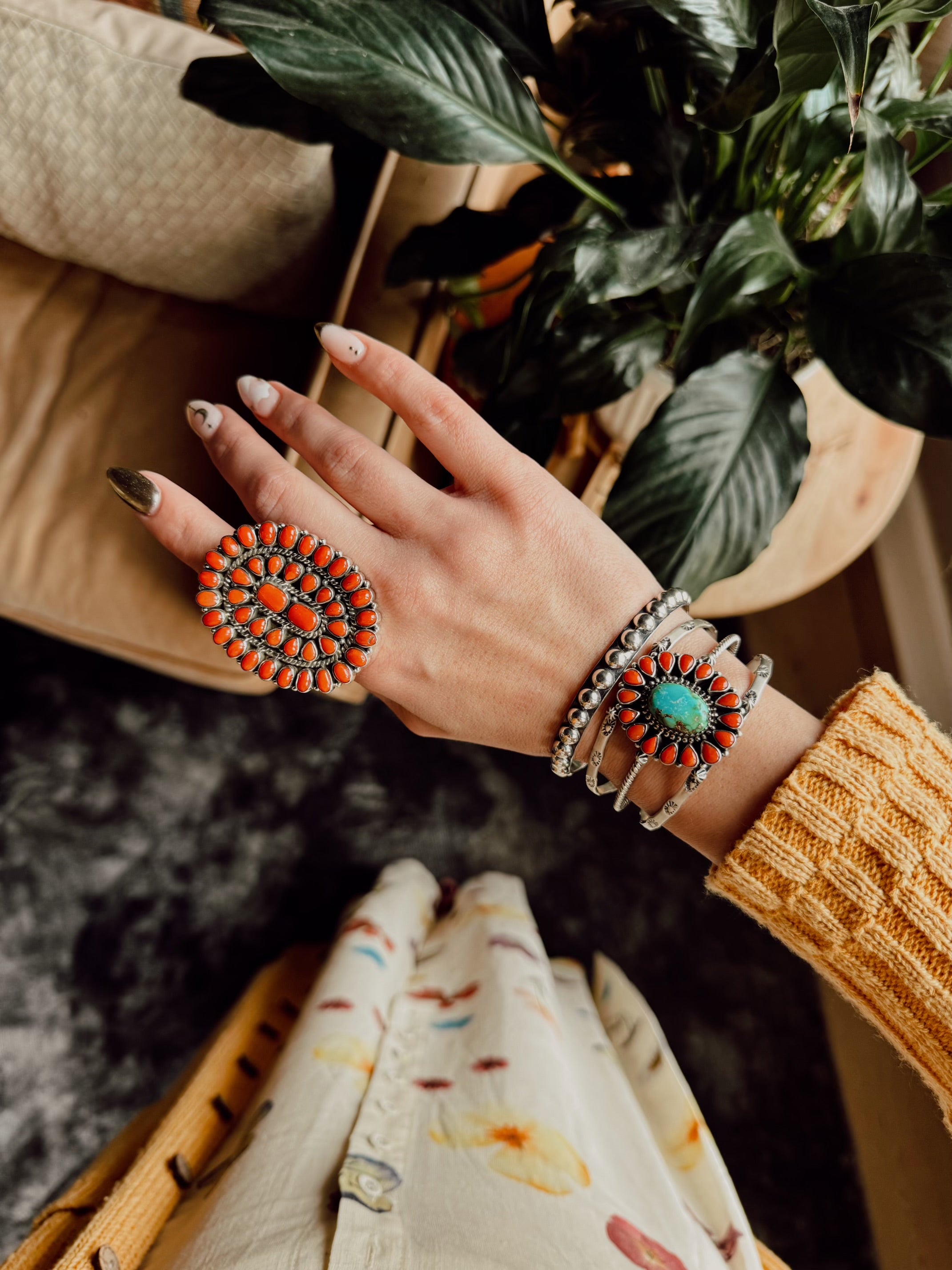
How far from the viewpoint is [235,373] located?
91 cm

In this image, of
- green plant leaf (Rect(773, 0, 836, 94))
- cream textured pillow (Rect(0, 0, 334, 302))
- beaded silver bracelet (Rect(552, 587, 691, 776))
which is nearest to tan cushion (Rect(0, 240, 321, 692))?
→ cream textured pillow (Rect(0, 0, 334, 302))

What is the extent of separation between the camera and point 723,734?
0.54 metres

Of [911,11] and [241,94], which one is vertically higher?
[911,11]

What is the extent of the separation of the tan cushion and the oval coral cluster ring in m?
0.32

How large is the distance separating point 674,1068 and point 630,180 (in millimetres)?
853

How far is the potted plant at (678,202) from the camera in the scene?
0.49 m

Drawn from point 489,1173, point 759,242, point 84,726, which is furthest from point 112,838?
point 759,242

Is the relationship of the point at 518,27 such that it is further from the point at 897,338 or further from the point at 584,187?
the point at 897,338

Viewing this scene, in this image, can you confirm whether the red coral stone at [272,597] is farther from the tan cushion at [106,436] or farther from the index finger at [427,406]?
the tan cushion at [106,436]

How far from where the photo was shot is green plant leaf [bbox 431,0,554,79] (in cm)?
59

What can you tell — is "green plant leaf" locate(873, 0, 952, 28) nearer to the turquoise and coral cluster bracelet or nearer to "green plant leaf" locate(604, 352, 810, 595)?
"green plant leaf" locate(604, 352, 810, 595)

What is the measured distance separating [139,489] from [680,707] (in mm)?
406

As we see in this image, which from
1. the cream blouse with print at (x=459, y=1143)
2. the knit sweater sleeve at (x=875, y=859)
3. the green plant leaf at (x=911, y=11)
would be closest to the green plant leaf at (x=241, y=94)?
the green plant leaf at (x=911, y=11)

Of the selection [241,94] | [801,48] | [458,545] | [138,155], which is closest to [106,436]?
[138,155]
